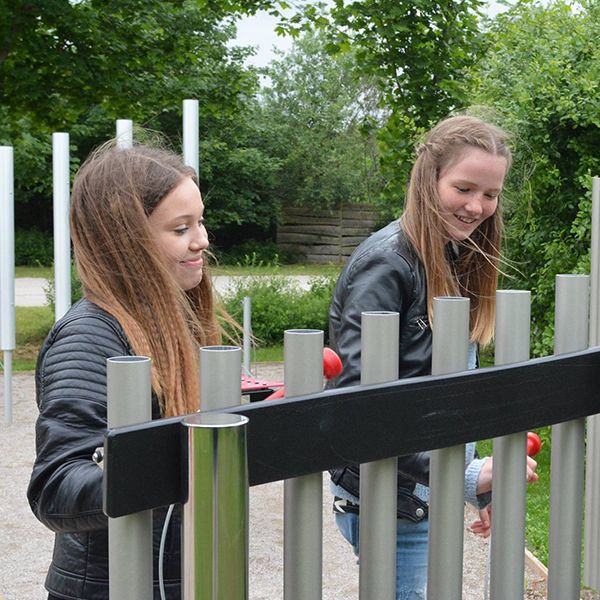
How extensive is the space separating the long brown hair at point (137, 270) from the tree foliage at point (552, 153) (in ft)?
13.1

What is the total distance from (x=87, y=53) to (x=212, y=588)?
10720 mm

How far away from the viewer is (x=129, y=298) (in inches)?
68.1

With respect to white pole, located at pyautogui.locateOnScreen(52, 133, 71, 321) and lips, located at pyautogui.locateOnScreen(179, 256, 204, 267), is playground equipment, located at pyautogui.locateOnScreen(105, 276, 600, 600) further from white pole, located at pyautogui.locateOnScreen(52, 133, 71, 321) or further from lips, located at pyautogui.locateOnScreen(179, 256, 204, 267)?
white pole, located at pyautogui.locateOnScreen(52, 133, 71, 321)

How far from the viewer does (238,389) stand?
1.24m

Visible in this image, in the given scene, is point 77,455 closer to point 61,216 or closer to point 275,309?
point 61,216

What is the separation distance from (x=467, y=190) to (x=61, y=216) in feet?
17.6

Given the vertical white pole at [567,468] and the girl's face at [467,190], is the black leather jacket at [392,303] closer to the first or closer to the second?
the girl's face at [467,190]

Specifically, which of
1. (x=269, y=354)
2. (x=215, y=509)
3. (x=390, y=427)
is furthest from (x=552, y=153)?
(x=269, y=354)

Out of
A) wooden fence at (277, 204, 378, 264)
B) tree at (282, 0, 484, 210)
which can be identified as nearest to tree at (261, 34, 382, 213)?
wooden fence at (277, 204, 378, 264)

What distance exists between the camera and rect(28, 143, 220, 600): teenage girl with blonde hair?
1.64 metres

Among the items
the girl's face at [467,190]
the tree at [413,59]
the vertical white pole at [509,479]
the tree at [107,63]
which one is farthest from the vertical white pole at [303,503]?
the tree at [107,63]

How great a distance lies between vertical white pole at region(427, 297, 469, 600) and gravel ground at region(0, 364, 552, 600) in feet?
8.38

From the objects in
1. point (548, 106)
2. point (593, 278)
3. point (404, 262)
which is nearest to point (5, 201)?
point (548, 106)

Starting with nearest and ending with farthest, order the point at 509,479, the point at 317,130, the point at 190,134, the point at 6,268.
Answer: the point at 509,479
the point at 190,134
the point at 6,268
the point at 317,130
